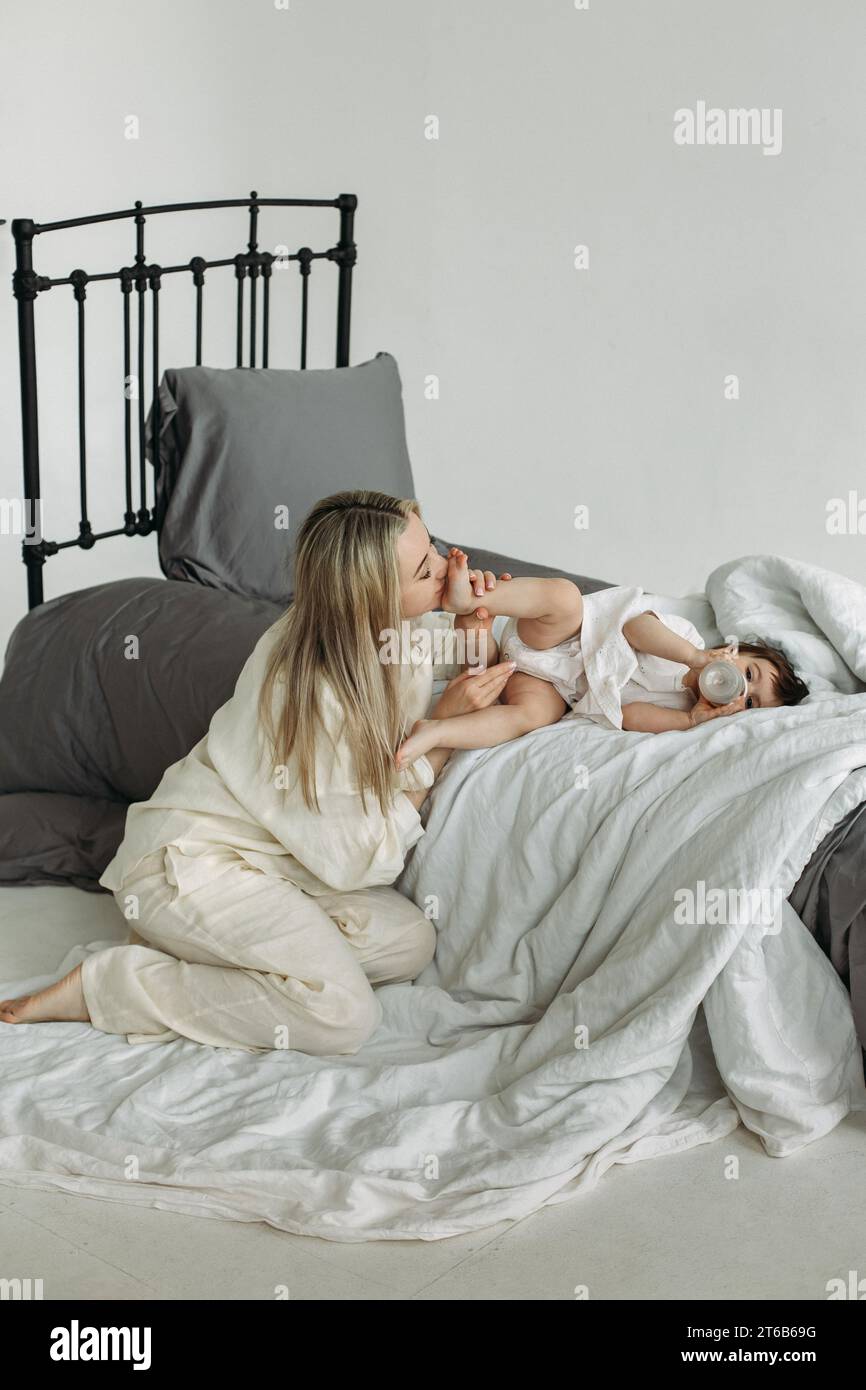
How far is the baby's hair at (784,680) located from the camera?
1.97 metres

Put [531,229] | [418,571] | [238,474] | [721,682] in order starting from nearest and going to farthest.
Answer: [418,571], [721,682], [238,474], [531,229]

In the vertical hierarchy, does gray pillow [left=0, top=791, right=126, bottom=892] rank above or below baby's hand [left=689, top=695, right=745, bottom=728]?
below

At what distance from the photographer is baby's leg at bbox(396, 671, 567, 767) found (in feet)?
5.93

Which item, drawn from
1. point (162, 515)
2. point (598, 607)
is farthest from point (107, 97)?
point (598, 607)

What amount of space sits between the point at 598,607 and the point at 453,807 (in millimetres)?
333

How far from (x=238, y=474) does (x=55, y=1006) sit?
108 centimetres

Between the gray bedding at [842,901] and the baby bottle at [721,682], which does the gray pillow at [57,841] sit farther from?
the gray bedding at [842,901]

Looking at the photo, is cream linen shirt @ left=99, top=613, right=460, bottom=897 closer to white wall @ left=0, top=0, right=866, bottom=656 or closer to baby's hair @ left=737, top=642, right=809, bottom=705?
baby's hair @ left=737, top=642, right=809, bottom=705

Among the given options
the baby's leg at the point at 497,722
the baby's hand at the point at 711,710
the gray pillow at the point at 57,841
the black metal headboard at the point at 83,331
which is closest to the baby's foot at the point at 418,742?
the baby's leg at the point at 497,722

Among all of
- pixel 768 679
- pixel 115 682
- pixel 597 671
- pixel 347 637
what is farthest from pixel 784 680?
pixel 115 682

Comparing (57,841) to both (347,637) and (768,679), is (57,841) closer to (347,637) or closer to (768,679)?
(347,637)

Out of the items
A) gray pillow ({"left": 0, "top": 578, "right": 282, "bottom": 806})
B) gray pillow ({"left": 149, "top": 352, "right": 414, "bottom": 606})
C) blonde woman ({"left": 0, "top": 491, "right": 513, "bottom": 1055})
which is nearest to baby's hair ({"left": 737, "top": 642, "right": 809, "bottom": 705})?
blonde woman ({"left": 0, "top": 491, "right": 513, "bottom": 1055})

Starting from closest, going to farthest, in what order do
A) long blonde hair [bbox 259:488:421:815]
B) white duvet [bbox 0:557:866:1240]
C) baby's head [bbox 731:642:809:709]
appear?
1. white duvet [bbox 0:557:866:1240]
2. long blonde hair [bbox 259:488:421:815]
3. baby's head [bbox 731:642:809:709]

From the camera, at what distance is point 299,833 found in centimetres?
179
